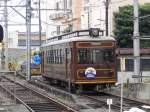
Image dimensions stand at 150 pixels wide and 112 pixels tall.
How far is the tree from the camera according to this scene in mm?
48906

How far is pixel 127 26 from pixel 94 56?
70.6 ft

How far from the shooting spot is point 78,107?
22.5 meters

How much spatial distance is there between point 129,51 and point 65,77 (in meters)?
8.53

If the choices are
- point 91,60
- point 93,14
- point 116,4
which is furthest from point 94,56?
point 93,14

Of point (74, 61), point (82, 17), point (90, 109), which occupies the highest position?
point (82, 17)

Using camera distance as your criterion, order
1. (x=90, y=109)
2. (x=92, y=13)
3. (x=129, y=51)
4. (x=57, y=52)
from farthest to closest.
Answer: (x=92, y=13) → (x=129, y=51) → (x=57, y=52) → (x=90, y=109)

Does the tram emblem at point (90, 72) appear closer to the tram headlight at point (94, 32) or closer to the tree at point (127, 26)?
the tram headlight at point (94, 32)

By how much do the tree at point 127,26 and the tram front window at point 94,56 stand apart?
2019 cm

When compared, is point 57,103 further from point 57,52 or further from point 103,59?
point 57,52

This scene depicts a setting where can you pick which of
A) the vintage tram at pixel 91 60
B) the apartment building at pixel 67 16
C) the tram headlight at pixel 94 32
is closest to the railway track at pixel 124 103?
the vintage tram at pixel 91 60

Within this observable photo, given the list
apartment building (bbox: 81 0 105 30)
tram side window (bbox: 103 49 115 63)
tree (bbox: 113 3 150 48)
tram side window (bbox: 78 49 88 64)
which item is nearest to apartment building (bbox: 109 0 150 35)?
apartment building (bbox: 81 0 105 30)

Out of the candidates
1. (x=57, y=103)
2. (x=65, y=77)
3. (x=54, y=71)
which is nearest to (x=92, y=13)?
(x=54, y=71)

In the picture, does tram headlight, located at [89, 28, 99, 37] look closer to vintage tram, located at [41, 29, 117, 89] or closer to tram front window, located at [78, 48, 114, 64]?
vintage tram, located at [41, 29, 117, 89]

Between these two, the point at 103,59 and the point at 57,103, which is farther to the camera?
the point at 103,59
